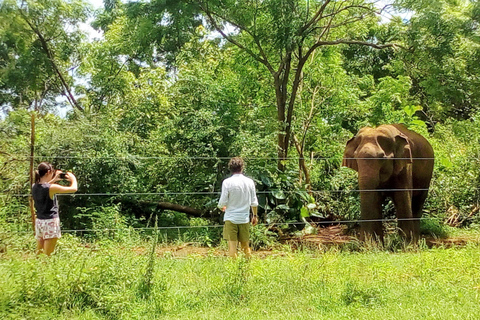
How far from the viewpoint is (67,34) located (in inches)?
729

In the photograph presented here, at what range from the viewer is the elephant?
947 centimetres

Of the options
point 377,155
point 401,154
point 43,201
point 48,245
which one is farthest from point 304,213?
point 43,201

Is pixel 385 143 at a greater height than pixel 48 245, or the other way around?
pixel 385 143

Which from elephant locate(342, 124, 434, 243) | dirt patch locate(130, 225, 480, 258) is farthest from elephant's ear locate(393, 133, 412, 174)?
dirt patch locate(130, 225, 480, 258)

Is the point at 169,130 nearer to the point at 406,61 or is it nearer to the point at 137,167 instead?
the point at 137,167

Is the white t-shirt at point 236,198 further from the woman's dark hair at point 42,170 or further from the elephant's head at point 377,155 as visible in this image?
the elephant's head at point 377,155

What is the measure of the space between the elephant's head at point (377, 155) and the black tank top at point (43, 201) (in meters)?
5.51

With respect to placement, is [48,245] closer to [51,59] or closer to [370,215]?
[370,215]

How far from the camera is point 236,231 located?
702 cm

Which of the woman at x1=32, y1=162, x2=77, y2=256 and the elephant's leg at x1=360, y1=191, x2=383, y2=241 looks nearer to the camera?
the woman at x1=32, y1=162, x2=77, y2=256

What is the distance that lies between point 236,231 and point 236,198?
0.46 meters

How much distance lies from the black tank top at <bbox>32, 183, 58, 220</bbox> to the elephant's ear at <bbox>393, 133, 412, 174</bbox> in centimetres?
643

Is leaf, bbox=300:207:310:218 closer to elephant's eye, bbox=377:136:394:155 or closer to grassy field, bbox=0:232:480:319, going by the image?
elephant's eye, bbox=377:136:394:155

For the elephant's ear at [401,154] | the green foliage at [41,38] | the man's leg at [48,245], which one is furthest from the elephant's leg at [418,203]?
the green foliage at [41,38]
